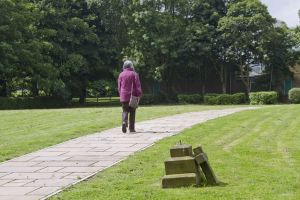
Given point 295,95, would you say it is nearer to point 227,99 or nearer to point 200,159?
point 227,99

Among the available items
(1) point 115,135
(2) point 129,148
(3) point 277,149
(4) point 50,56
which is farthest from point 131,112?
(4) point 50,56

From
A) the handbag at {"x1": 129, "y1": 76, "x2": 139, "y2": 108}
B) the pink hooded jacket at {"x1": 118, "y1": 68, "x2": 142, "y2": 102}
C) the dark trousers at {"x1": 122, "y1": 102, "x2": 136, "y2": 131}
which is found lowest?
the dark trousers at {"x1": 122, "y1": 102, "x2": 136, "y2": 131}

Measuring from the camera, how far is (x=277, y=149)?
8.70 meters

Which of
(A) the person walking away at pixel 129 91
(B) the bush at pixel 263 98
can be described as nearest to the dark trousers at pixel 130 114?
(A) the person walking away at pixel 129 91

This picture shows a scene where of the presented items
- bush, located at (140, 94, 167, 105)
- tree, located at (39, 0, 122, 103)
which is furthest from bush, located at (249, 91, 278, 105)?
tree, located at (39, 0, 122, 103)

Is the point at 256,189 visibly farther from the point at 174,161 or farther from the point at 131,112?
the point at 131,112

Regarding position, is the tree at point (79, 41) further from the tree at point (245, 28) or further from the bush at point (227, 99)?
the bush at point (227, 99)

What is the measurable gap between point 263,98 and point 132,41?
11.5 m

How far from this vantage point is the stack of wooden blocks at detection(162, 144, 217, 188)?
592 cm

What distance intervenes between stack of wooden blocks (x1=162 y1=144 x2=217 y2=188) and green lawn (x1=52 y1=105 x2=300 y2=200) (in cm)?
16

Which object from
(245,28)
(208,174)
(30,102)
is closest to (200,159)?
(208,174)

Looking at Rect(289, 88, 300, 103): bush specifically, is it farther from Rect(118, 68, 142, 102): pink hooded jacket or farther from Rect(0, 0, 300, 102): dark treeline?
Rect(118, 68, 142, 102): pink hooded jacket

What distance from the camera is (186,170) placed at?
19.9 ft

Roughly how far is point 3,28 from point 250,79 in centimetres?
1846
